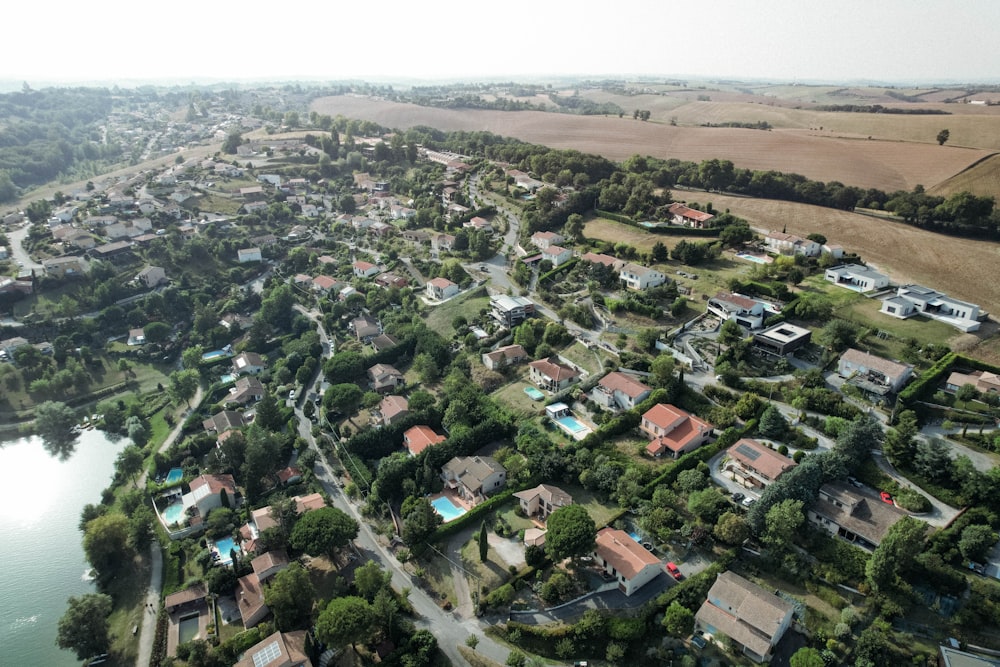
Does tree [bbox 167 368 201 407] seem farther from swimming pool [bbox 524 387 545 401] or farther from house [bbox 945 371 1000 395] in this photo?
house [bbox 945 371 1000 395]

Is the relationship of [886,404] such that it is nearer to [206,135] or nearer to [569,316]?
[569,316]

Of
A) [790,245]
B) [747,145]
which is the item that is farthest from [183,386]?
[747,145]

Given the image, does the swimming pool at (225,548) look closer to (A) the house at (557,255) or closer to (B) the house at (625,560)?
(B) the house at (625,560)

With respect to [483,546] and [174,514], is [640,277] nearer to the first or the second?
[483,546]

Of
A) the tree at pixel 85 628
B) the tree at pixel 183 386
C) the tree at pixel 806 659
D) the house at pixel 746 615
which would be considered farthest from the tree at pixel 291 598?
the tree at pixel 183 386

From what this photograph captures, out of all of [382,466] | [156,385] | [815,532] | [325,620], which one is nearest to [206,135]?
[156,385]

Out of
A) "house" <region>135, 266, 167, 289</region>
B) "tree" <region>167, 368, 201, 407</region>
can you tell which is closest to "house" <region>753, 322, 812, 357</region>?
Result: "tree" <region>167, 368, 201, 407</region>
